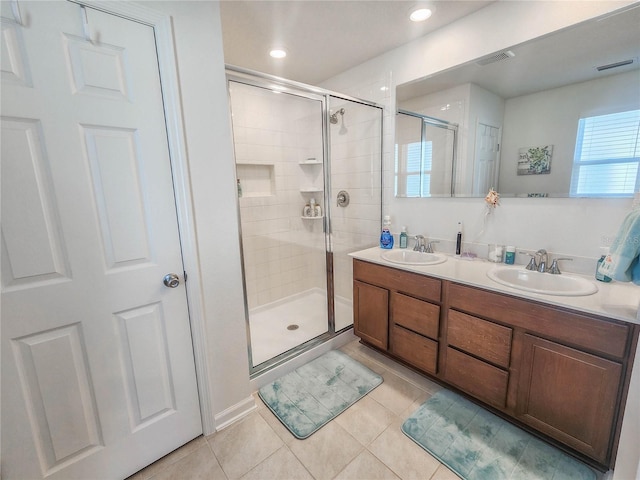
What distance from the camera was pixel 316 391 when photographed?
1.85m

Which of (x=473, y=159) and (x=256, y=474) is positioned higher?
(x=473, y=159)

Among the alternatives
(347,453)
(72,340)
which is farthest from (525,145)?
(72,340)

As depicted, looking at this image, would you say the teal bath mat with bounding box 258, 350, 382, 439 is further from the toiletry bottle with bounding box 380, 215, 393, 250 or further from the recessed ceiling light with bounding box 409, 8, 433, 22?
the recessed ceiling light with bounding box 409, 8, 433, 22

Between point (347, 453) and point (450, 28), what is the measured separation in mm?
2683

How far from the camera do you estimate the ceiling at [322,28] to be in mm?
1679

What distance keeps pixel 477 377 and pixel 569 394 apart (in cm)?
40

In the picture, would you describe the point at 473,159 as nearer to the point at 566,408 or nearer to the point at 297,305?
the point at 566,408

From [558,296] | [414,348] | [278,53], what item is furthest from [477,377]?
[278,53]

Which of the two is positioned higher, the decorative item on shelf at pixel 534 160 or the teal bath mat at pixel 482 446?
the decorative item on shelf at pixel 534 160

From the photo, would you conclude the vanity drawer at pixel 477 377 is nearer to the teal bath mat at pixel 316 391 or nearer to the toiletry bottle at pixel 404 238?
the teal bath mat at pixel 316 391

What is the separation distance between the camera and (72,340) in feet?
3.80

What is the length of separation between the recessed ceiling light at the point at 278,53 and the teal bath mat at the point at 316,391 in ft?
8.10

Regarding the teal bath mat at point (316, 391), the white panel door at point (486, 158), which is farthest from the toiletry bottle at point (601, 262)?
the teal bath mat at point (316, 391)

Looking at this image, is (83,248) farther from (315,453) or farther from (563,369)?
(563,369)
